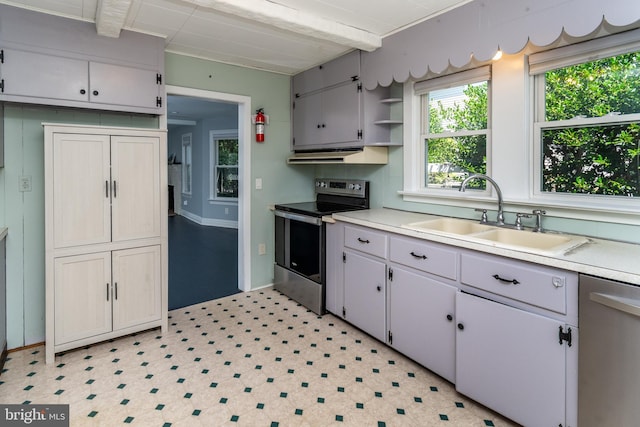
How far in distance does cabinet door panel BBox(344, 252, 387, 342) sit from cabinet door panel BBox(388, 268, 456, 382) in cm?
11

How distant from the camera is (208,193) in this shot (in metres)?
8.24

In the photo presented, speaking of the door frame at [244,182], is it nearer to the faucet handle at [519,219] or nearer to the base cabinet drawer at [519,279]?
the base cabinet drawer at [519,279]

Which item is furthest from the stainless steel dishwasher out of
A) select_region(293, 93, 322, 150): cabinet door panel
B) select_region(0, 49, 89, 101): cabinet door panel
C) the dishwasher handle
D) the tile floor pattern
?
select_region(0, 49, 89, 101): cabinet door panel

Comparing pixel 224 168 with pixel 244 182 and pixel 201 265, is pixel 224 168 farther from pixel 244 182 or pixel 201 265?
pixel 244 182

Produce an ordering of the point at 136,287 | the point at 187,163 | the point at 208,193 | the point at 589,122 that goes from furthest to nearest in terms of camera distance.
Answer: the point at 187,163 → the point at 208,193 → the point at 136,287 → the point at 589,122

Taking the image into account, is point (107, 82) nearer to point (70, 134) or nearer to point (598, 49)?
point (70, 134)

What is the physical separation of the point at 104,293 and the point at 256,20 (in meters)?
2.19

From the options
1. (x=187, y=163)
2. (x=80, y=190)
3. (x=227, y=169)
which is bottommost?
(x=80, y=190)

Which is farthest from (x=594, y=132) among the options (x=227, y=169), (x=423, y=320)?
(x=227, y=169)

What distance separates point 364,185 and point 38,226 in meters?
2.68

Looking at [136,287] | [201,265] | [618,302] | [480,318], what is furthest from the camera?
[201,265]

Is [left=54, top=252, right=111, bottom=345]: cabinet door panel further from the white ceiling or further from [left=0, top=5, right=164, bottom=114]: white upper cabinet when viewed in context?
the white ceiling

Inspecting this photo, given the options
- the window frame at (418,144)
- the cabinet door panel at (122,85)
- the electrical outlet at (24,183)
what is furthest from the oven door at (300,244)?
the electrical outlet at (24,183)

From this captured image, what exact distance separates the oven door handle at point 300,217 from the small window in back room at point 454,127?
3.21ft
